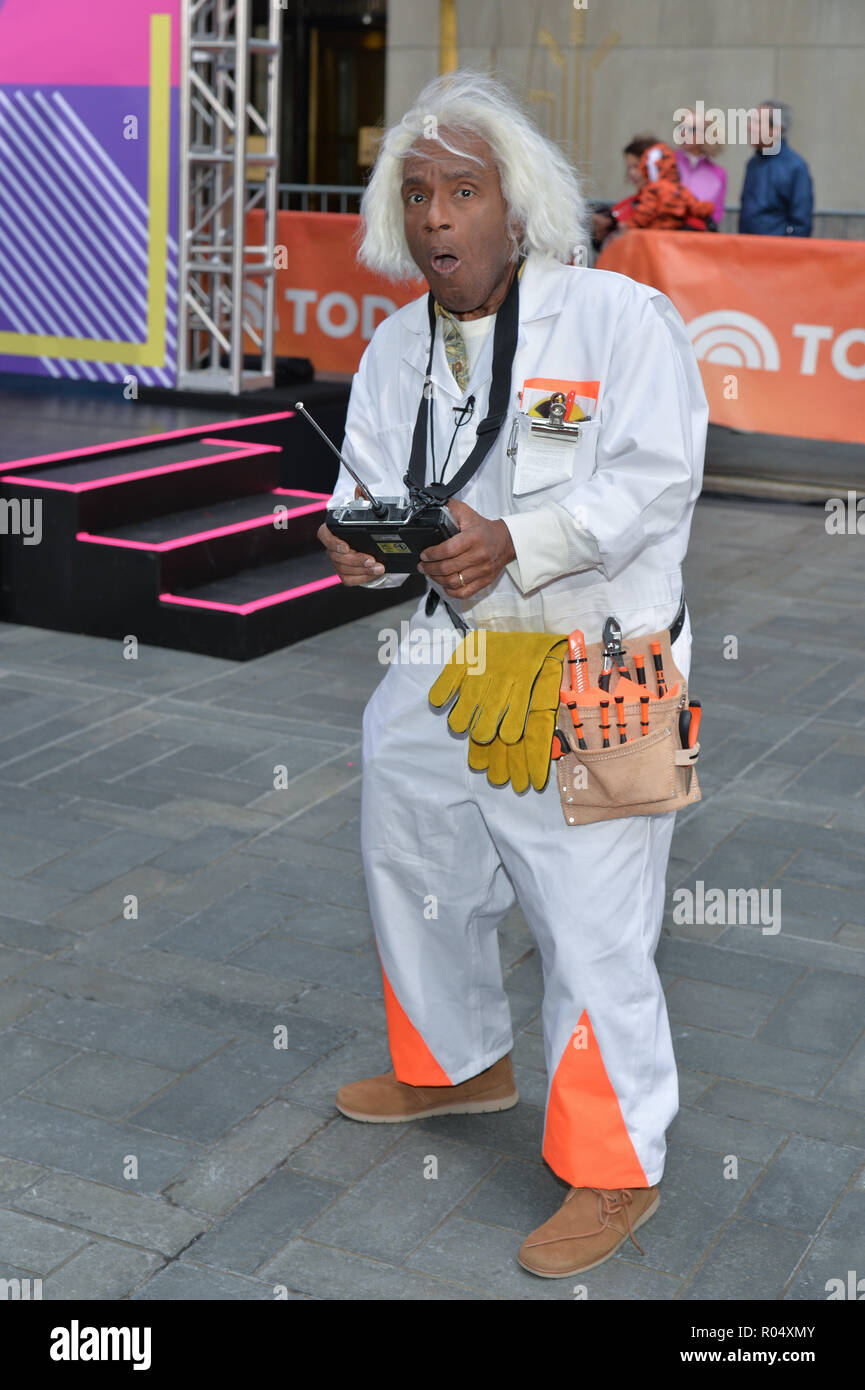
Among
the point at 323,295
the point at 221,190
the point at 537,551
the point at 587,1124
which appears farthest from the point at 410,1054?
the point at 323,295

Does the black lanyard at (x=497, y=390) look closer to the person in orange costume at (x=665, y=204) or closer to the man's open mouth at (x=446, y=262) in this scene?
the man's open mouth at (x=446, y=262)

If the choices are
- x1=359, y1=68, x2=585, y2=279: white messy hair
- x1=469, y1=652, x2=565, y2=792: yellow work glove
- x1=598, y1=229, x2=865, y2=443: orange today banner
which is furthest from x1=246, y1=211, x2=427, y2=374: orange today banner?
x1=469, y1=652, x2=565, y2=792: yellow work glove

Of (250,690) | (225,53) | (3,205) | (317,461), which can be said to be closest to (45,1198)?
(250,690)

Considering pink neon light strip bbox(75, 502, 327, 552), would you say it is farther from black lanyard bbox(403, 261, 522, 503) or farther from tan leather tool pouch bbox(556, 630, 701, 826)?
tan leather tool pouch bbox(556, 630, 701, 826)

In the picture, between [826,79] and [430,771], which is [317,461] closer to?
[430,771]

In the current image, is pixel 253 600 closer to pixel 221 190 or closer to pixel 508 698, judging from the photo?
pixel 221 190

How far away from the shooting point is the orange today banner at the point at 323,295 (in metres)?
11.5

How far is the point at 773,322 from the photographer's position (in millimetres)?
10367

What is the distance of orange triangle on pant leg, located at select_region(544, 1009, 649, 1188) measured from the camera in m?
3.19

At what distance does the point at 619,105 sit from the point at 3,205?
282 inches

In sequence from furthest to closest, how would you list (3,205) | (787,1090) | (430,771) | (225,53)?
1. (3,205)
2. (225,53)
3. (787,1090)
4. (430,771)

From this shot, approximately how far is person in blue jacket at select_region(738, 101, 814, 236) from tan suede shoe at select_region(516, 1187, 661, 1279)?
9466mm

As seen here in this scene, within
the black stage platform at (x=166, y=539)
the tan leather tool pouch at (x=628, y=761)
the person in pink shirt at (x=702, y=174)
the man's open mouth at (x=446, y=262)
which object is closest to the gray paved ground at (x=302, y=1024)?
the black stage platform at (x=166, y=539)

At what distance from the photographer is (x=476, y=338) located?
322 centimetres
